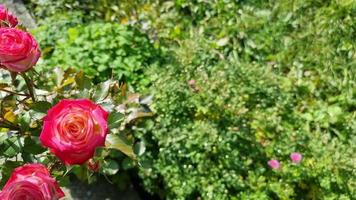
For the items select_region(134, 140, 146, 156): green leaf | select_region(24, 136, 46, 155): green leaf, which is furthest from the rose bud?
select_region(134, 140, 146, 156): green leaf

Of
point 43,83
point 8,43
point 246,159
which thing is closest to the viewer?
point 8,43

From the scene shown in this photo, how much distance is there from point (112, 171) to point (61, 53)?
1105 millimetres

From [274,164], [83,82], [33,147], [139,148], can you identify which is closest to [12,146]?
[33,147]

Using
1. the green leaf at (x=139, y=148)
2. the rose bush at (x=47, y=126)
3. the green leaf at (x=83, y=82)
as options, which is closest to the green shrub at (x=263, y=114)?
the green leaf at (x=139, y=148)

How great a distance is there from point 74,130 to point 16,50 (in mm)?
355

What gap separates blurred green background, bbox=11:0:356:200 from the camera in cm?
293

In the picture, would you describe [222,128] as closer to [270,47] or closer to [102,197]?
[102,197]

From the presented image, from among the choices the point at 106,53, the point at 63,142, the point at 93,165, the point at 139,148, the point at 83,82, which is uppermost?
the point at 63,142

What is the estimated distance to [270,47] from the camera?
4.02 m

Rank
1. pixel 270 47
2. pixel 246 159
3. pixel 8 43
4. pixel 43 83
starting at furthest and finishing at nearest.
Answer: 1. pixel 270 47
2. pixel 246 159
3. pixel 43 83
4. pixel 8 43

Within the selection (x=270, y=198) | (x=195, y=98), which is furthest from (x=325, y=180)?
(x=195, y=98)

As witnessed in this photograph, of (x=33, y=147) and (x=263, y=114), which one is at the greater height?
(x=33, y=147)

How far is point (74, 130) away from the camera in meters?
1.38

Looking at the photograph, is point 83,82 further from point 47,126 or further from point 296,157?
point 296,157
